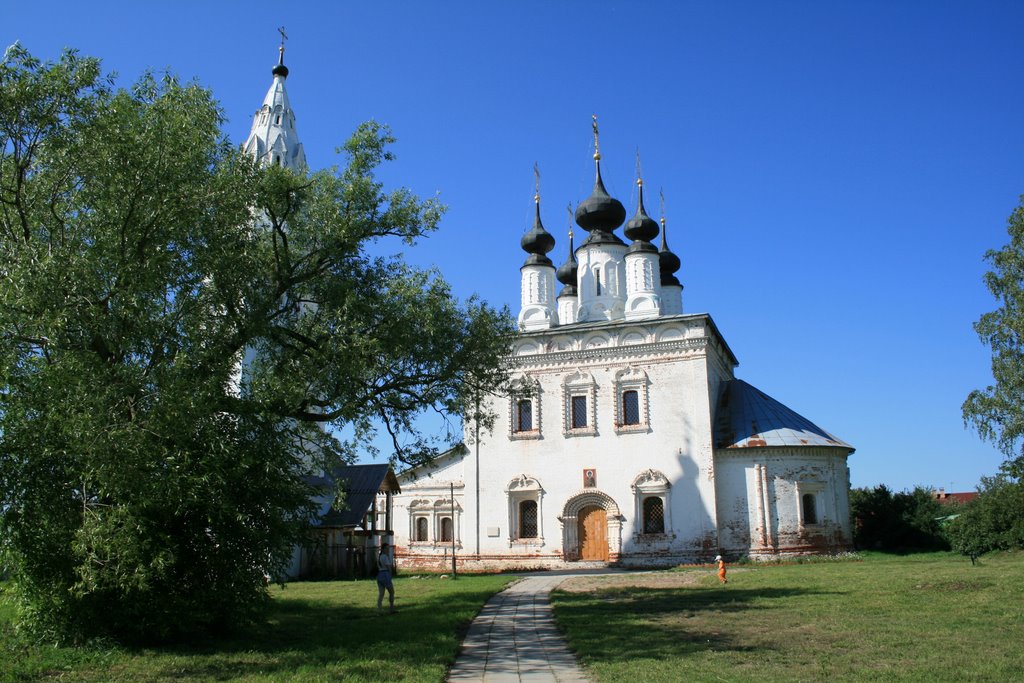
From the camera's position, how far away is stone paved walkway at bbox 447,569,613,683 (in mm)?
8117

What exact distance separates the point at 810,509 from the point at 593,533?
7.28 metres

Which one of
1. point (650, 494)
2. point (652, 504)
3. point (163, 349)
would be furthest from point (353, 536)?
point (163, 349)

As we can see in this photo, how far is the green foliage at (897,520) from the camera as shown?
95.8 feet

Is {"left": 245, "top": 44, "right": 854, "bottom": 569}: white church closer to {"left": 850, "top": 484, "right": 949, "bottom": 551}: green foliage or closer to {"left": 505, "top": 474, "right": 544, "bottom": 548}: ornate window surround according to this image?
{"left": 505, "top": 474, "right": 544, "bottom": 548}: ornate window surround

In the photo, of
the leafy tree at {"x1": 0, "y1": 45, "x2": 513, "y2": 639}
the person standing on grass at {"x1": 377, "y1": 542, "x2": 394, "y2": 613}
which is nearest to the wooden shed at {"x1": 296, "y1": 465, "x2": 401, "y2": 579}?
the person standing on grass at {"x1": 377, "y1": 542, "x2": 394, "y2": 613}

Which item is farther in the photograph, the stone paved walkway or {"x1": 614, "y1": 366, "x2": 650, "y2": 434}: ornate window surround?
{"x1": 614, "y1": 366, "x2": 650, "y2": 434}: ornate window surround

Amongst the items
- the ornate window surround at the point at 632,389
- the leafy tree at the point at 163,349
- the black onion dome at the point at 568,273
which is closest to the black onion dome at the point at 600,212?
the black onion dome at the point at 568,273

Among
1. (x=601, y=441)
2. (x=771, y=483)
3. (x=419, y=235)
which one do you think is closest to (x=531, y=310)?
(x=601, y=441)

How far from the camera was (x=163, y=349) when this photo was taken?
10742 mm

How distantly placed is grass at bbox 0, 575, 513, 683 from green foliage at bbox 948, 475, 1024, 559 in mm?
13653

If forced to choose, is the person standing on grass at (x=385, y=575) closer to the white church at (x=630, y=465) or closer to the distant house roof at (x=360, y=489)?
the distant house roof at (x=360, y=489)

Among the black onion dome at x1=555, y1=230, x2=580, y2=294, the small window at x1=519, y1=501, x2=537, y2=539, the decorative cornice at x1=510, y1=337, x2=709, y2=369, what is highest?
the black onion dome at x1=555, y1=230, x2=580, y2=294

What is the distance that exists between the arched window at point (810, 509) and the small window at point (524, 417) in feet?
31.7

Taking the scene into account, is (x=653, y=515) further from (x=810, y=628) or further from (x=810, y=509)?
(x=810, y=628)
